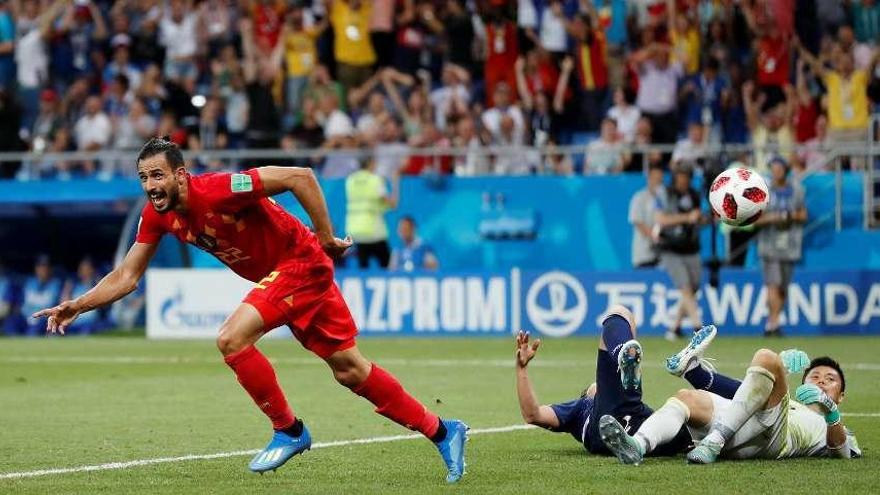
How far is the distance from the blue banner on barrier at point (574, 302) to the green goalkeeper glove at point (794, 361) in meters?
12.8

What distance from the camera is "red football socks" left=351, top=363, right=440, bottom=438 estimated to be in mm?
8406

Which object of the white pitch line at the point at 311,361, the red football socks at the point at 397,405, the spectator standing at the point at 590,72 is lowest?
the white pitch line at the point at 311,361

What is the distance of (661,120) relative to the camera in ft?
76.7

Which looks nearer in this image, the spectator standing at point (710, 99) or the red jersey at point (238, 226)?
Result: the red jersey at point (238, 226)

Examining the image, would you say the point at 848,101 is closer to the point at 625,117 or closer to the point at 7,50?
the point at 625,117

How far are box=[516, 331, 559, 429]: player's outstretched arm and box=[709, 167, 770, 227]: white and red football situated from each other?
2463 millimetres

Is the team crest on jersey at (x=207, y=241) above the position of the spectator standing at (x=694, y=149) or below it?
below

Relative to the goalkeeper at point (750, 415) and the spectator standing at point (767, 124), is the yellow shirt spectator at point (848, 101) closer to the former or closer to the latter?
the spectator standing at point (767, 124)

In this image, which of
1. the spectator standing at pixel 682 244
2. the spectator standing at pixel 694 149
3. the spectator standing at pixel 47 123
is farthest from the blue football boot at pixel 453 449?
the spectator standing at pixel 47 123

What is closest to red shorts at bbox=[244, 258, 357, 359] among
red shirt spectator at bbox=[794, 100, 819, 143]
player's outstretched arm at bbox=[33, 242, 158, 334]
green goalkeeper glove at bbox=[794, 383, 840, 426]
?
player's outstretched arm at bbox=[33, 242, 158, 334]

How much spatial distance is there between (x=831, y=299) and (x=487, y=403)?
9.53 metres

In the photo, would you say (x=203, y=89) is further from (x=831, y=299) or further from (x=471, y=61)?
(x=831, y=299)

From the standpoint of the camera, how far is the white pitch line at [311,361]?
16500 millimetres

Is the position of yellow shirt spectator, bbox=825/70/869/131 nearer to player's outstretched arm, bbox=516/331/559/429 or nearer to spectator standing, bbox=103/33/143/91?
spectator standing, bbox=103/33/143/91
